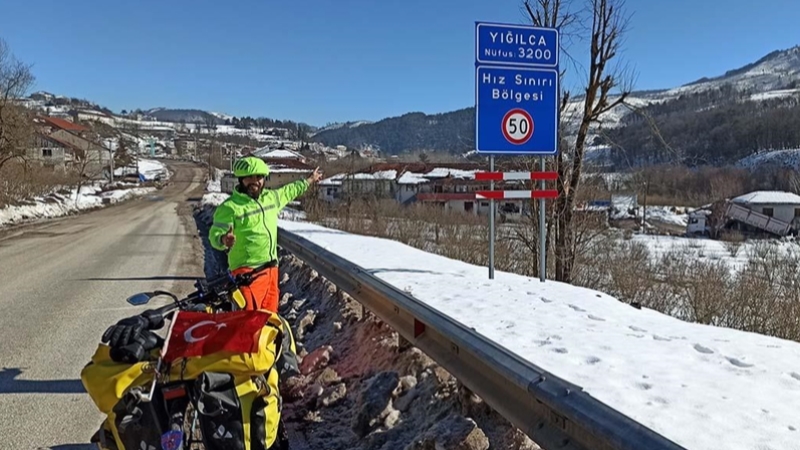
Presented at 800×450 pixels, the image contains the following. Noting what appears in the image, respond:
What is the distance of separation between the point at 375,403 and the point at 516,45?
5.02 metres

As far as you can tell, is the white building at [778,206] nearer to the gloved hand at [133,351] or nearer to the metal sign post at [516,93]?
the metal sign post at [516,93]

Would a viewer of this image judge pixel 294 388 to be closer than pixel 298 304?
Yes

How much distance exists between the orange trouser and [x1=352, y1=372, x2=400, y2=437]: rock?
3.70ft

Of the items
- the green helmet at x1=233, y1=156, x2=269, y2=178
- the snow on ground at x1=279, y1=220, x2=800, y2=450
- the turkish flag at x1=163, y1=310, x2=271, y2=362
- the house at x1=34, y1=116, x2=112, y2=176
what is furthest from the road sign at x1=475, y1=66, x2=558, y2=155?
the house at x1=34, y1=116, x2=112, y2=176

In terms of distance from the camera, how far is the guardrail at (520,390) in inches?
84.9

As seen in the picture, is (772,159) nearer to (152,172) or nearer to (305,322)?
(152,172)

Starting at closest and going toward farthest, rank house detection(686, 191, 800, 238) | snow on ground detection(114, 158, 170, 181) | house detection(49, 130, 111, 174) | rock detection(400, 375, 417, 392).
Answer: rock detection(400, 375, 417, 392)
house detection(686, 191, 800, 238)
house detection(49, 130, 111, 174)
snow on ground detection(114, 158, 170, 181)

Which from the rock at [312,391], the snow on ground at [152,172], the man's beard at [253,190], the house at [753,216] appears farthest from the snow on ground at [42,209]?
the house at [753,216]

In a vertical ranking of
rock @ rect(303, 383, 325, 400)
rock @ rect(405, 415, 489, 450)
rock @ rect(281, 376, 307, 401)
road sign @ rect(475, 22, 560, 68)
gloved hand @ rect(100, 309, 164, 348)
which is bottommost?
rock @ rect(281, 376, 307, 401)

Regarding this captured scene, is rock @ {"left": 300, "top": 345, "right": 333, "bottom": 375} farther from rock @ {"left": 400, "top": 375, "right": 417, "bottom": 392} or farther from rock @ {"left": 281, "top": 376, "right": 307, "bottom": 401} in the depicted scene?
rock @ {"left": 400, "top": 375, "right": 417, "bottom": 392}

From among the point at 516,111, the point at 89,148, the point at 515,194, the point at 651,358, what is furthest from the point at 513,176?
the point at 89,148

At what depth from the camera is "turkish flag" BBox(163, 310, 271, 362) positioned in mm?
2740

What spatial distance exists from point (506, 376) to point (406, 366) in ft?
5.37

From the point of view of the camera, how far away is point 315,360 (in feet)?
16.7
